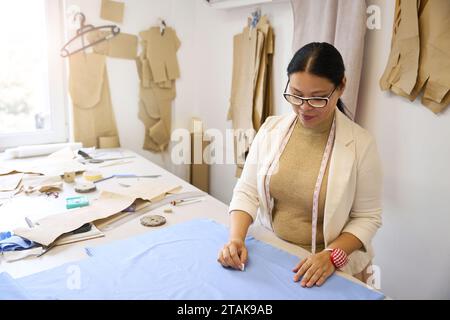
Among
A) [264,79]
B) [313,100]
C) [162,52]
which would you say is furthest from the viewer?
[162,52]

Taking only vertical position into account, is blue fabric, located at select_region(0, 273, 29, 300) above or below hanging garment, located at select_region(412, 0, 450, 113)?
below

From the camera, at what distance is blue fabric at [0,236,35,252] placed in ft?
3.30

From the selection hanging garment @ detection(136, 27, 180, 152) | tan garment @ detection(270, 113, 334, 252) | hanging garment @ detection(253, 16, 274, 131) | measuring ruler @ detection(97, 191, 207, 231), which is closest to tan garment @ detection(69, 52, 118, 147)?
hanging garment @ detection(136, 27, 180, 152)

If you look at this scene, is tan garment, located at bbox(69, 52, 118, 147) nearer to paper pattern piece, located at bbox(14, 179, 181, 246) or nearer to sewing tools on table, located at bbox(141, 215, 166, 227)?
paper pattern piece, located at bbox(14, 179, 181, 246)

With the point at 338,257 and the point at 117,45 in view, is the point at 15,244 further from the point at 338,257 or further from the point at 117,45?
the point at 117,45

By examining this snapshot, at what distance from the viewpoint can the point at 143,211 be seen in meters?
1.31

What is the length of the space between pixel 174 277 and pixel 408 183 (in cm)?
104

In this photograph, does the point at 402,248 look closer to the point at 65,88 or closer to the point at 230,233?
the point at 230,233

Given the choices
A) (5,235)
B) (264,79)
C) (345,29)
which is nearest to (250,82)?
(264,79)

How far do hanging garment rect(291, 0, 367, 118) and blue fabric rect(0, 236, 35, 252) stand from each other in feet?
4.07

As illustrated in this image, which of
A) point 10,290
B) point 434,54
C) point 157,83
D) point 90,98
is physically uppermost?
point 434,54

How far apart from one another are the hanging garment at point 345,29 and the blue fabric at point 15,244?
1241 millimetres

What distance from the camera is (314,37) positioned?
1.61 m

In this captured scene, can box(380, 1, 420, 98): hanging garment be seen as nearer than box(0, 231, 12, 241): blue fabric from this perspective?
No
